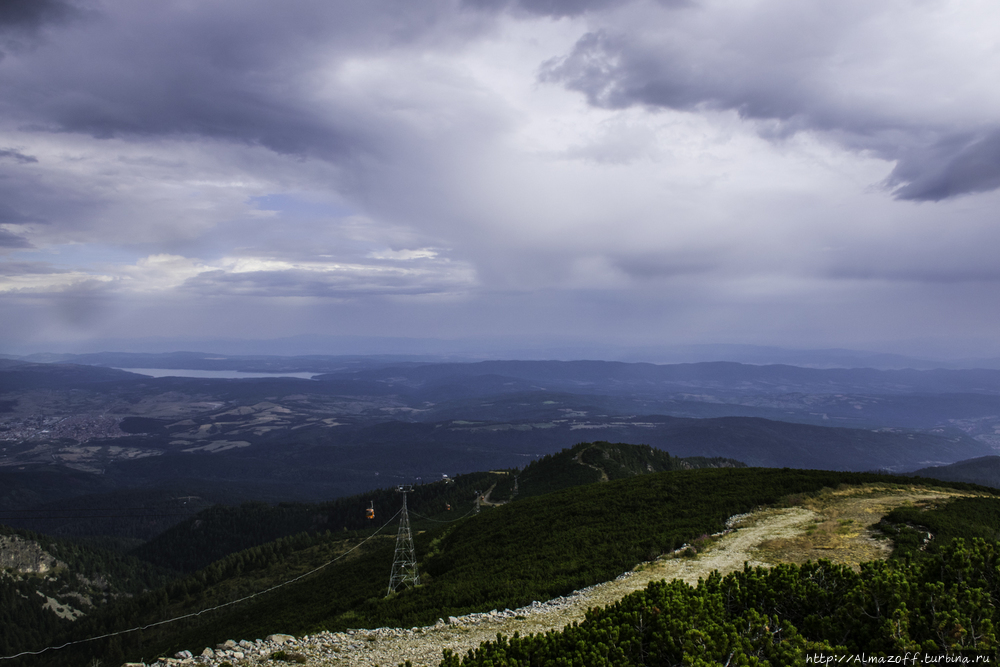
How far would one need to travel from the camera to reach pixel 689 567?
31172 millimetres

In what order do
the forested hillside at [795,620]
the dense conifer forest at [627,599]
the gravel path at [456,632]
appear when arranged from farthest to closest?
1. the gravel path at [456,632]
2. the dense conifer forest at [627,599]
3. the forested hillside at [795,620]

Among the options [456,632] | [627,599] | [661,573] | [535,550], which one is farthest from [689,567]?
[627,599]

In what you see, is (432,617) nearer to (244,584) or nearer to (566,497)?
(566,497)

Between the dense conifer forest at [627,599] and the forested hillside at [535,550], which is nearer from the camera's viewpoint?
the dense conifer forest at [627,599]

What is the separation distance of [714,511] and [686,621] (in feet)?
112

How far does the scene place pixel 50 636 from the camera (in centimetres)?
12094

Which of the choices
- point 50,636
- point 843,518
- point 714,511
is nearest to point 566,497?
point 714,511

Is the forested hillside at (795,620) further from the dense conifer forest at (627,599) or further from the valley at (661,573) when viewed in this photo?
the valley at (661,573)

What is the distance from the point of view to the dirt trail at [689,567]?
958 inches

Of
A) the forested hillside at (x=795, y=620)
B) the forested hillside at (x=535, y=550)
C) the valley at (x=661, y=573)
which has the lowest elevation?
the forested hillside at (x=535, y=550)

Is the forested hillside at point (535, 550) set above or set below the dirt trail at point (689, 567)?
below

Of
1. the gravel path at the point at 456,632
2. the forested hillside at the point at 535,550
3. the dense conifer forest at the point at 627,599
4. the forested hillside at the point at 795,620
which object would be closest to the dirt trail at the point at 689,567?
the gravel path at the point at 456,632

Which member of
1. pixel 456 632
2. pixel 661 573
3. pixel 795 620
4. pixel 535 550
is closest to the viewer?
pixel 795 620

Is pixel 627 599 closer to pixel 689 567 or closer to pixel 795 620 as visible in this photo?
pixel 795 620
